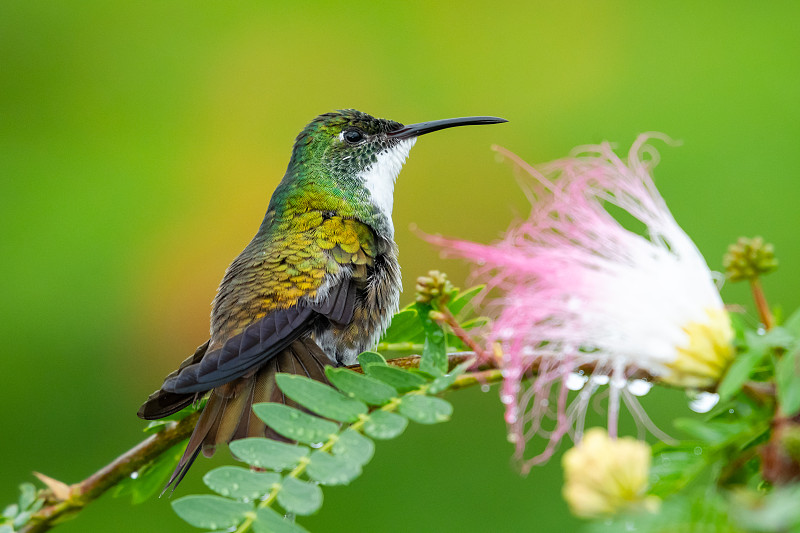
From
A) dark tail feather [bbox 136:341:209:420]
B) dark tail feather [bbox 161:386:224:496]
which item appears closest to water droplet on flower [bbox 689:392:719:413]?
dark tail feather [bbox 161:386:224:496]

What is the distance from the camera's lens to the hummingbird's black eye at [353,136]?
3731 mm

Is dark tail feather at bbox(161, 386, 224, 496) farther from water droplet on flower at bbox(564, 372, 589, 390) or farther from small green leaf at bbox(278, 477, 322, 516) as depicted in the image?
water droplet on flower at bbox(564, 372, 589, 390)

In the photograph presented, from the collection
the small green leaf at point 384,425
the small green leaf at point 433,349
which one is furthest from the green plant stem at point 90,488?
the small green leaf at point 384,425

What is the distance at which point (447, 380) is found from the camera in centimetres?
Result: 152

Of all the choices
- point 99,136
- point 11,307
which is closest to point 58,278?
point 11,307

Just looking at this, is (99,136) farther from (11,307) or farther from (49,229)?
(11,307)

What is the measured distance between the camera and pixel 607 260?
1465mm

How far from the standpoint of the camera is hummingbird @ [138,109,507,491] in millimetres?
2234

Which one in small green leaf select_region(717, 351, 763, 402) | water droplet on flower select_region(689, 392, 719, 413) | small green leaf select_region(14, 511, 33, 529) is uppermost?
small green leaf select_region(14, 511, 33, 529)

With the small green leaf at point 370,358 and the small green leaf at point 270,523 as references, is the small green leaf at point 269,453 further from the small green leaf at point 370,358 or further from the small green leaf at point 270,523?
the small green leaf at point 370,358

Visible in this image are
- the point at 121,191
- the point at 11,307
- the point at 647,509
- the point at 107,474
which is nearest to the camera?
the point at 647,509

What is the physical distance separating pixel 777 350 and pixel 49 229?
5335 millimetres

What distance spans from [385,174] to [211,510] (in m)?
2.34

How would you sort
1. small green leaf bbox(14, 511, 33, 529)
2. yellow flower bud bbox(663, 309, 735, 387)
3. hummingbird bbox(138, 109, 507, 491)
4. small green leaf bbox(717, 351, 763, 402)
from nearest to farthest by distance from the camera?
small green leaf bbox(717, 351, 763, 402) → yellow flower bud bbox(663, 309, 735, 387) → small green leaf bbox(14, 511, 33, 529) → hummingbird bbox(138, 109, 507, 491)
